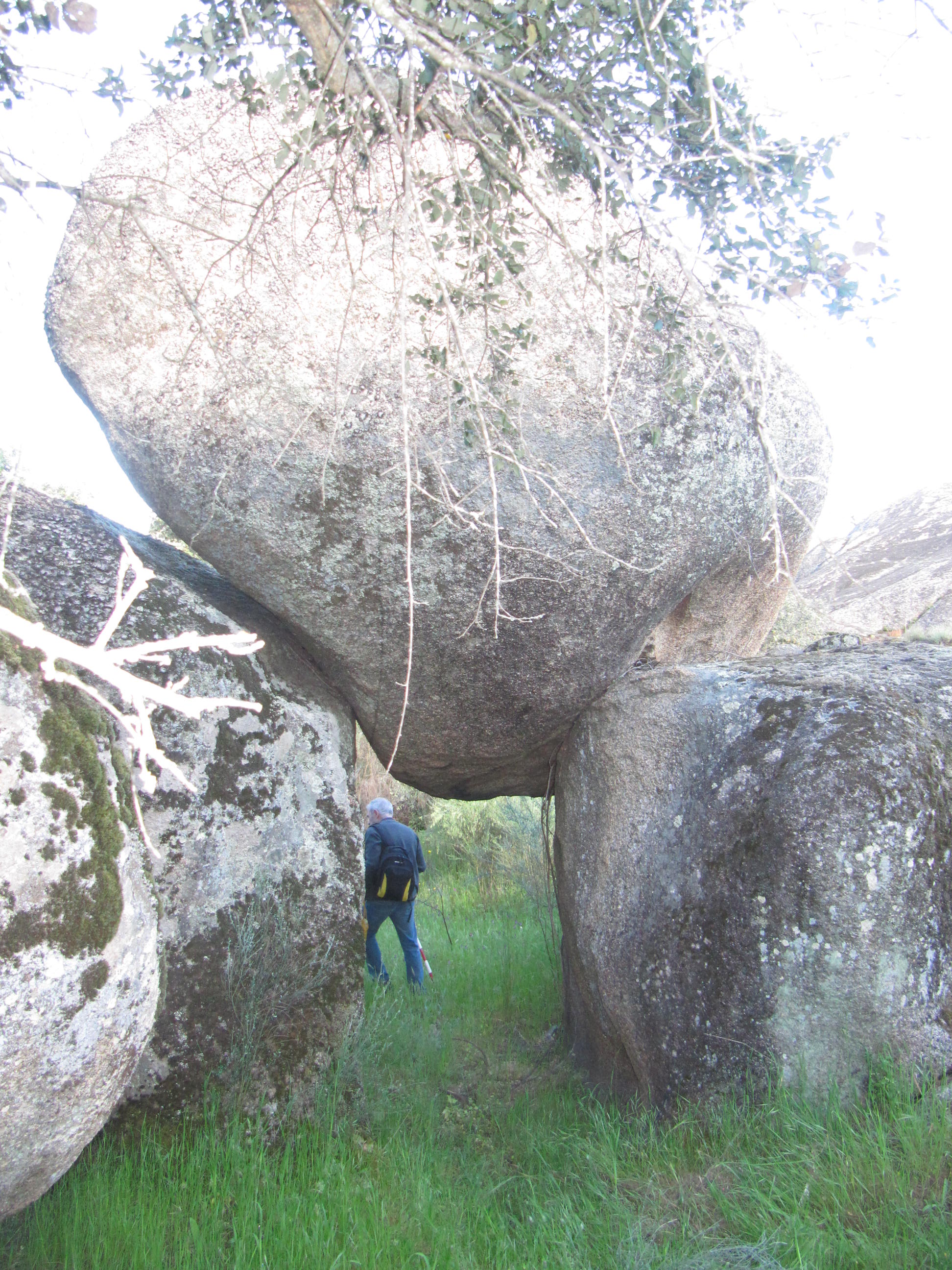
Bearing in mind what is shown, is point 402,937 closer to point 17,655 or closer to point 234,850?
point 234,850

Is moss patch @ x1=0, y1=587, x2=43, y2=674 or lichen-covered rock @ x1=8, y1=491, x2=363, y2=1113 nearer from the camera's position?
moss patch @ x1=0, y1=587, x2=43, y2=674

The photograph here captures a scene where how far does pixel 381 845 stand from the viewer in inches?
220

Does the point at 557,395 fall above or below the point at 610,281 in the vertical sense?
below

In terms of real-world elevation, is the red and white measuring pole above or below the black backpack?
below

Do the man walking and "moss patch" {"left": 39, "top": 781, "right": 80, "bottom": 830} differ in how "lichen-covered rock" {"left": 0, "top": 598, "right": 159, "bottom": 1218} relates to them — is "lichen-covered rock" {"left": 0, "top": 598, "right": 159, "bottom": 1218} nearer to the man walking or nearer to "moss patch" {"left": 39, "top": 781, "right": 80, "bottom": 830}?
"moss patch" {"left": 39, "top": 781, "right": 80, "bottom": 830}

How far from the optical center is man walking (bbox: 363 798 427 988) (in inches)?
216

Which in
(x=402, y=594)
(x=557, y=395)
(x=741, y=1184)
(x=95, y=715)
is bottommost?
(x=741, y=1184)

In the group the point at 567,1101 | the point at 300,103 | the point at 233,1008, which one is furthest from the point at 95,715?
the point at 567,1101

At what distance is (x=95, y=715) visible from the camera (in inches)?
105

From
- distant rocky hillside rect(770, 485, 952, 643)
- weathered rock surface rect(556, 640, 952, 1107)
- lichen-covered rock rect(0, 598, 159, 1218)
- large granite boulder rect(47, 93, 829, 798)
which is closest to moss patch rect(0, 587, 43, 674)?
lichen-covered rock rect(0, 598, 159, 1218)

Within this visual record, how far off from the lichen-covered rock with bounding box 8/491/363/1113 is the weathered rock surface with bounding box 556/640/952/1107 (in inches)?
43.0

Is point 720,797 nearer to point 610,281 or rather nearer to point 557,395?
point 557,395

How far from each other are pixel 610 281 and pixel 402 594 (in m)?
1.56

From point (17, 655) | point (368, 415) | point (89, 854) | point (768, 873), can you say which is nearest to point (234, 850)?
point (89, 854)
